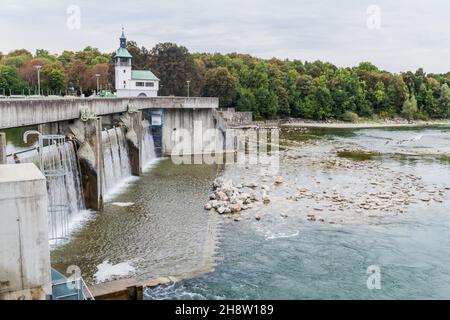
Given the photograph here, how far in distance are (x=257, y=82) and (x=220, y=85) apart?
1582cm

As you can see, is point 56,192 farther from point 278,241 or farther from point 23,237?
point 23,237

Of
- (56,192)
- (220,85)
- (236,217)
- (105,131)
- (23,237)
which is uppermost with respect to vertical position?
(220,85)

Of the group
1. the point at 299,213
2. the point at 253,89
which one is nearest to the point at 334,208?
the point at 299,213

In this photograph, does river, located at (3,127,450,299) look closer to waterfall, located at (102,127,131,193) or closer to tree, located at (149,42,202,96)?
waterfall, located at (102,127,131,193)

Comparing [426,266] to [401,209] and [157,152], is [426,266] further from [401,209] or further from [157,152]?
[157,152]

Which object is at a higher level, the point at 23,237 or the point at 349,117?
the point at 349,117

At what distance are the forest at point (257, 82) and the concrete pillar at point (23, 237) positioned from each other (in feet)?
210

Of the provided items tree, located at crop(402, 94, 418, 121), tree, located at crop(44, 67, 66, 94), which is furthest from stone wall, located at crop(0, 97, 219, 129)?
tree, located at crop(402, 94, 418, 121)

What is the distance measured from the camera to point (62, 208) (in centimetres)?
2584

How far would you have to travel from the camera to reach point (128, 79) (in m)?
72.6

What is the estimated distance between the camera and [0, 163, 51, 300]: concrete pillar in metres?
12.1

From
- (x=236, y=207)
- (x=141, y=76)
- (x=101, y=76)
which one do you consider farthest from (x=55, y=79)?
(x=236, y=207)

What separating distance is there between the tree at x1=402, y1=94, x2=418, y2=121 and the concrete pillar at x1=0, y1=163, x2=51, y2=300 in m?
130
